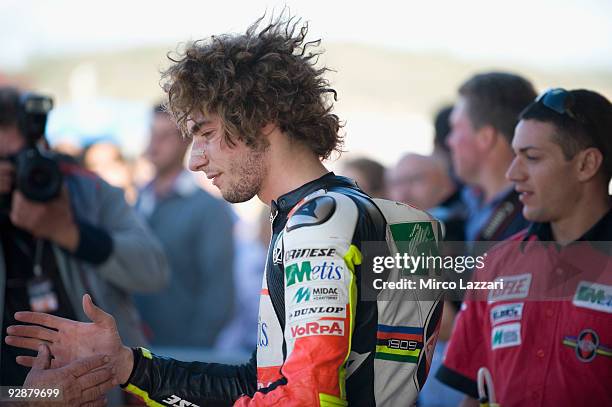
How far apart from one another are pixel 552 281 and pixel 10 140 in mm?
2470

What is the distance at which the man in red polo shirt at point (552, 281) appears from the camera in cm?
286

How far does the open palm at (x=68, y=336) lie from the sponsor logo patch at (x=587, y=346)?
1.41 metres

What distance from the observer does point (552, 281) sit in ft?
9.91

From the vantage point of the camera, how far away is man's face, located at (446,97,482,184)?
176 inches

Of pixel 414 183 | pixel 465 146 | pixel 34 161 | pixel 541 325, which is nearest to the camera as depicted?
pixel 541 325

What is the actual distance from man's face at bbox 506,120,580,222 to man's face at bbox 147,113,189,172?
3537 millimetres

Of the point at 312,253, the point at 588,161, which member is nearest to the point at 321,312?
the point at 312,253

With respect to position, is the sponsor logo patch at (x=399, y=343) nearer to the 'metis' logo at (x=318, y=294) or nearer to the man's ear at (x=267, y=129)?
the 'metis' logo at (x=318, y=294)

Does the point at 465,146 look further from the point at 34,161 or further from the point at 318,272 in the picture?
the point at 318,272

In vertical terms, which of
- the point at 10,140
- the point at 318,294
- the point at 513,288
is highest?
the point at 10,140

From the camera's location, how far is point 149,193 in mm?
6453

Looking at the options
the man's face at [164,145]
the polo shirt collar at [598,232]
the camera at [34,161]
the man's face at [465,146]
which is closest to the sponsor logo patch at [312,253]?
the polo shirt collar at [598,232]

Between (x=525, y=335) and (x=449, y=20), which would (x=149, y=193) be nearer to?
(x=525, y=335)

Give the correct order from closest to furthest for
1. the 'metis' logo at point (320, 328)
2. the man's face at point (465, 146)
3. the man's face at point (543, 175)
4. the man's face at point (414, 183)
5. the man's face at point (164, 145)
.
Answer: the 'metis' logo at point (320, 328) < the man's face at point (543, 175) < the man's face at point (465, 146) < the man's face at point (414, 183) < the man's face at point (164, 145)
